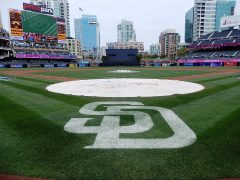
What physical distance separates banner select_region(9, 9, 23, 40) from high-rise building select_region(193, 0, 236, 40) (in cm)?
11566

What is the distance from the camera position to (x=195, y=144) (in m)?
5.21

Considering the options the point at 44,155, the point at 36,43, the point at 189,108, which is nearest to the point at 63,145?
the point at 44,155

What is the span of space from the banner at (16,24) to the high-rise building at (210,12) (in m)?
116

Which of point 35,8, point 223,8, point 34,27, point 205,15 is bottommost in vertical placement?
point 34,27

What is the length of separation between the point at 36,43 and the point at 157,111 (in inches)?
3273

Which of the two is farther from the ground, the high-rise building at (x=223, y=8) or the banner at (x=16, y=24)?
the high-rise building at (x=223, y=8)

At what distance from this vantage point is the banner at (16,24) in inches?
2667

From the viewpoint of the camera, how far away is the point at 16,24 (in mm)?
69500

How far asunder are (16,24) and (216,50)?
236 feet

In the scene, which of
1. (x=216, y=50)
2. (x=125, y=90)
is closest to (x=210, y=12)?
(x=216, y=50)

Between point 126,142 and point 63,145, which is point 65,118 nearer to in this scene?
point 63,145

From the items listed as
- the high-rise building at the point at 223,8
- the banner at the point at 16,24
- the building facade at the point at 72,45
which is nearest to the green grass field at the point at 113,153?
the banner at the point at 16,24

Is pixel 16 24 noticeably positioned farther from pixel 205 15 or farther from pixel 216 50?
pixel 205 15

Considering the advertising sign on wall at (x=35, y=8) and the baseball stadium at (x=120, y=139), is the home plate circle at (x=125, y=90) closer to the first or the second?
the baseball stadium at (x=120, y=139)
